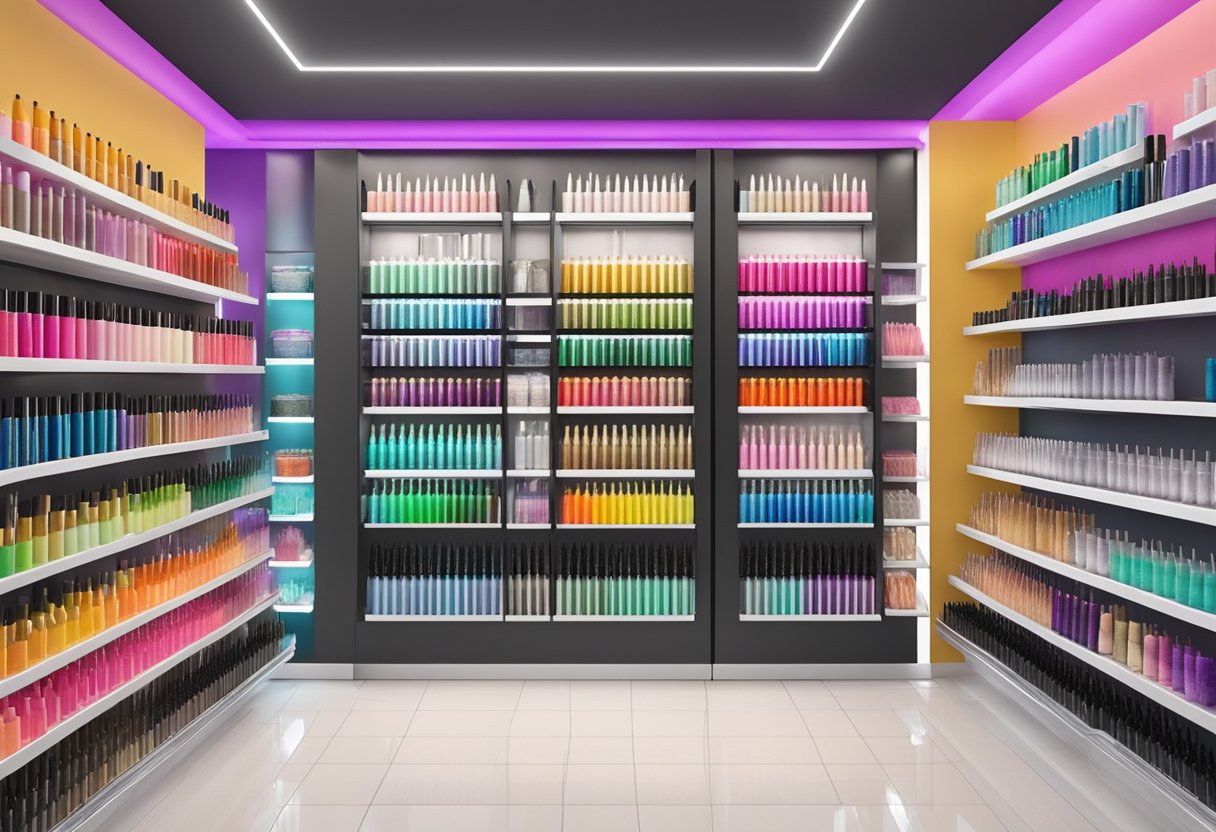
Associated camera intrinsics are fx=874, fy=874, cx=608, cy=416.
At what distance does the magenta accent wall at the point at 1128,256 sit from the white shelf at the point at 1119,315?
1.09 feet

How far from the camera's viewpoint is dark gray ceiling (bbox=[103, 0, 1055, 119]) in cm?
440

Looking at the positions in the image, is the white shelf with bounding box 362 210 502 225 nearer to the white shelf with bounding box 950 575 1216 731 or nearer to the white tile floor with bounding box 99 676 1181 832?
the white tile floor with bounding box 99 676 1181 832

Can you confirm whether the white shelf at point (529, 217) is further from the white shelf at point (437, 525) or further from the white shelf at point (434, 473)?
the white shelf at point (437, 525)

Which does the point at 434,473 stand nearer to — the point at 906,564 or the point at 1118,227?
the point at 906,564

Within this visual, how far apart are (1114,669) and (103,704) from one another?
4707mm

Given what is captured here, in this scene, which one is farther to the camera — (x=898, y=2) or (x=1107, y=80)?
(x=1107, y=80)

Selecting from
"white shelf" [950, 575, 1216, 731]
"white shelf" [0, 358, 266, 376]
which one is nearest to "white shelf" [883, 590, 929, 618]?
"white shelf" [950, 575, 1216, 731]

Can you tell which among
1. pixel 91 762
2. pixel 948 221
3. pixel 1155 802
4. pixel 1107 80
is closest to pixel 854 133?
pixel 948 221

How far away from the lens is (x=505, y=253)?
20.2 ft

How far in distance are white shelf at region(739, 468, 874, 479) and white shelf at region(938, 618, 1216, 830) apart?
126cm

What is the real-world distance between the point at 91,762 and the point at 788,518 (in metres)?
4.30

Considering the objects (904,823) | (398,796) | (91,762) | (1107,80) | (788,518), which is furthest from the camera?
(788,518)

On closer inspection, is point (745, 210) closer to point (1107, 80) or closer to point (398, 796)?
point (1107, 80)

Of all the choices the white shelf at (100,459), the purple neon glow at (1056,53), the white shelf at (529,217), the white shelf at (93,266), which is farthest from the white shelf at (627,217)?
the white shelf at (100,459)
